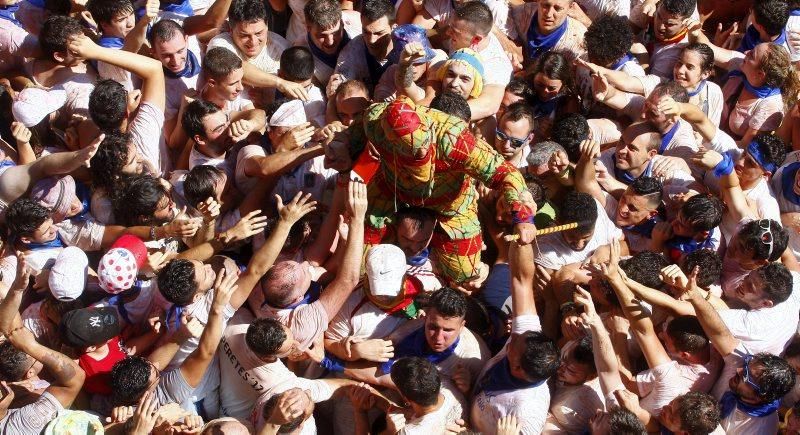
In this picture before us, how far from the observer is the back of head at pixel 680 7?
23.3 ft

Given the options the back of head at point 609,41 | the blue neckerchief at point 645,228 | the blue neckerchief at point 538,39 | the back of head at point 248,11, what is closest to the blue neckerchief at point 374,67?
the back of head at point 248,11

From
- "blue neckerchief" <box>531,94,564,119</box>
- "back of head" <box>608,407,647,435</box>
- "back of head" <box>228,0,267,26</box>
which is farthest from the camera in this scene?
"blue neckerchief" <box>531,94,564,119</box>

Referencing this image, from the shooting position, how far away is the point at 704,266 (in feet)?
18.8

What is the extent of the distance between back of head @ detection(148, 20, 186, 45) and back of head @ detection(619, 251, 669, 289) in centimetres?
334

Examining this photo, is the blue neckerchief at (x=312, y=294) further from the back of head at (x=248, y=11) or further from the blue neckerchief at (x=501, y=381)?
the back of head at (x=248, y=11)

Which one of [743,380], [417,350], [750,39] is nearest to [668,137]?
[750,39]

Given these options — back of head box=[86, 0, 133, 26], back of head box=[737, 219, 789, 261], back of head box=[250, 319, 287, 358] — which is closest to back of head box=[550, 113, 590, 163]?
back of head box=[737, 219, 789, 261]

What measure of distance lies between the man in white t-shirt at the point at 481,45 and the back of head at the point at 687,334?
191 cm

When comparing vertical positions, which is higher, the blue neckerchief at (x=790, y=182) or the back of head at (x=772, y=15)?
the back of head at (x=772, y=15)

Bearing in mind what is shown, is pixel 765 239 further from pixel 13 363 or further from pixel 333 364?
pixel 13 363

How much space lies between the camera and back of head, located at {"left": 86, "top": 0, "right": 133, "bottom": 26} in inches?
260

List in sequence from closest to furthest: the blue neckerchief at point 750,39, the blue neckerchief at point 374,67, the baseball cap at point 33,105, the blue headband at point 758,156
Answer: the baseball cap at point 33,105 → the blue headband at point 758,156 → the blue neckerchief at point 374,67 → the blue neckerchief at point 750,39

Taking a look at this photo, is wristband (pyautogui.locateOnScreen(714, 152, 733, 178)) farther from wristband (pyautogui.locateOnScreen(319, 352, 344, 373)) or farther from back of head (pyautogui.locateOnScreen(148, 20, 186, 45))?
back of head (pyautogui.locateOnScreen(148, 20, 186, 45))

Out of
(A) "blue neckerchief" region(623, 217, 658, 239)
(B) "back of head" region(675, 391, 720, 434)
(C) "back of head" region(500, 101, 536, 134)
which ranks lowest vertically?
(A) "blue neckerchief" region(623, 217, 658, 239)
